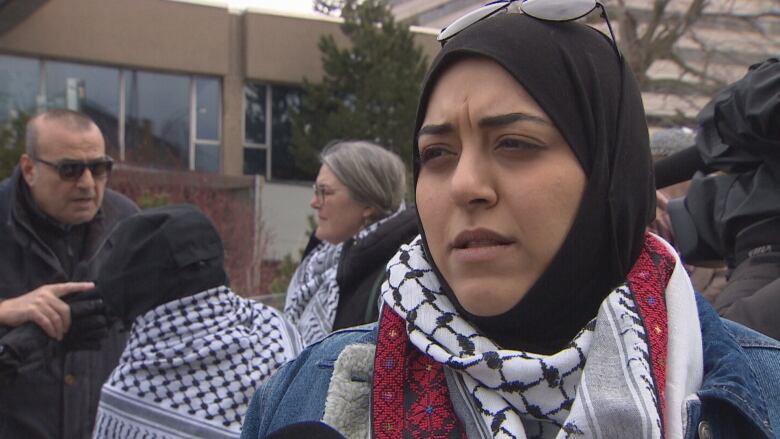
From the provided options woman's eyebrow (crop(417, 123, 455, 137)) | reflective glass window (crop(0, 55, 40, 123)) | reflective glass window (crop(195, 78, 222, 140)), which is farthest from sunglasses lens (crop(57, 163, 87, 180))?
Result: reflective glass window (crop(195, 78, 222, 140))

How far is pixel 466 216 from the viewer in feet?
5.24

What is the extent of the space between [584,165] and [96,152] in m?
3.21

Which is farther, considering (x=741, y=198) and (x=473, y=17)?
(x=741, y=198)

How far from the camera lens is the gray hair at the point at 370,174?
4234 millimetres

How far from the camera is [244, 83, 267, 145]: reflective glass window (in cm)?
2195

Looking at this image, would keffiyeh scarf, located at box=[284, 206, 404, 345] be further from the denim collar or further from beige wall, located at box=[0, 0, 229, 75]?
beige wall, located at box=[0, 0, 229, 75]

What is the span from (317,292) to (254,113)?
18303 millimetres

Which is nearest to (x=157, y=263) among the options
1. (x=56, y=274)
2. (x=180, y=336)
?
(x=180, y=336)

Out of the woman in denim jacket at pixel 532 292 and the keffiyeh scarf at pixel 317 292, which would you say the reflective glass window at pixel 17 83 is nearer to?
the keffiyeh scarf at pixel 317 292

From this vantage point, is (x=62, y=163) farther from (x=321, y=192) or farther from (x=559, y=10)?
(x=559, y=10)

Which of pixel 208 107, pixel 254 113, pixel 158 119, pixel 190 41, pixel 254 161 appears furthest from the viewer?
pixel 254 161

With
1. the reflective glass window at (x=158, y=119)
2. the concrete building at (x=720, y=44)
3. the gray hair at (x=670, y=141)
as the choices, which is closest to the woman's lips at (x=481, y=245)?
the gray hair at (x=670, y=141)

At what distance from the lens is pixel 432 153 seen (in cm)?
173

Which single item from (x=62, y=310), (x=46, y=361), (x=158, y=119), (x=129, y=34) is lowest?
(x=158, y=119)
